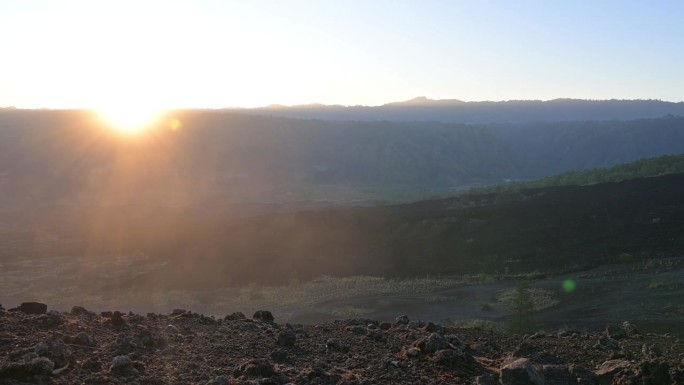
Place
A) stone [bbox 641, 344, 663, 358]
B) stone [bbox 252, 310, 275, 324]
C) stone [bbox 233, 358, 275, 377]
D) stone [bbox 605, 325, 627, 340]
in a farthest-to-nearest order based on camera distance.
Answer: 1. stone [bbox 252, 310, 275, 324]
2. stone [bbox 605, 325, 627, 340]
3. stone [bbox 641, 344, 663, 358]
4. stone [bbox 233, 358, 275, 377]

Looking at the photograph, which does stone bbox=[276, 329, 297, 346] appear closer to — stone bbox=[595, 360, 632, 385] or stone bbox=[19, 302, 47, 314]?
stone bbox=[595, 360, 632, 385]

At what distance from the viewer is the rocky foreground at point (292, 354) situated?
6.51m

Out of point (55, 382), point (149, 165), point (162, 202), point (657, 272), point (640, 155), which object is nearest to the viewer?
point (55, 382)

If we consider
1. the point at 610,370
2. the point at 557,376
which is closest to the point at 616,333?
the point at 610,370

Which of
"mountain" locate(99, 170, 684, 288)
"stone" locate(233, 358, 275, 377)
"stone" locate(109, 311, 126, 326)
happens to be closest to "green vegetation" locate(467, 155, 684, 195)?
"mountain" locate(99, 170, 684, 288)

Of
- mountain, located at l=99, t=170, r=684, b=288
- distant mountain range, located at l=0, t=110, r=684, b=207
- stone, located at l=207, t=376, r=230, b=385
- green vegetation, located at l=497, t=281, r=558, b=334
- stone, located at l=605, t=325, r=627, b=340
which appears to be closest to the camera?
stone, located at l=207, t=376, r=230, b=385

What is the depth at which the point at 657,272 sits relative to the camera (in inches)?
1139

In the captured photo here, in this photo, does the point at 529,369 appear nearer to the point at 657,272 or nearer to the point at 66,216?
the point at 657,272

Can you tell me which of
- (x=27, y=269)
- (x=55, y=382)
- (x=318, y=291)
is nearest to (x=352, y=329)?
(x=55, y=382)

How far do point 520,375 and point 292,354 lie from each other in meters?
2.85

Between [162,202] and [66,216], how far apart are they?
1636cm

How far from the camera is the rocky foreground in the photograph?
651cm

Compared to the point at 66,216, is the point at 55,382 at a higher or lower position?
higher

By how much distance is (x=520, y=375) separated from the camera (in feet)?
21.1
